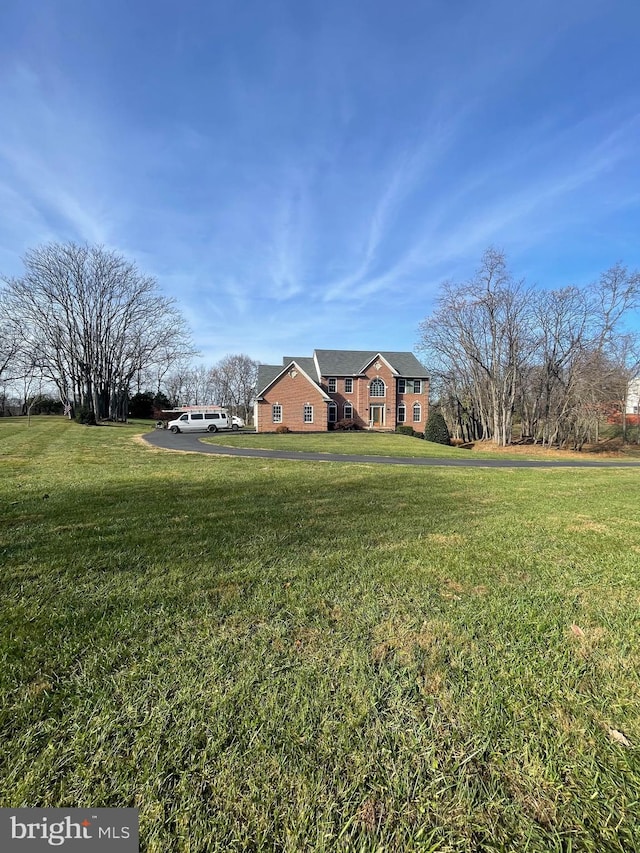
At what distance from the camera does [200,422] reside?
30.9 m

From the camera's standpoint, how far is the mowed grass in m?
1.54

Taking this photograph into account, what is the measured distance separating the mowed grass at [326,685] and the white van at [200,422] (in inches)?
1025

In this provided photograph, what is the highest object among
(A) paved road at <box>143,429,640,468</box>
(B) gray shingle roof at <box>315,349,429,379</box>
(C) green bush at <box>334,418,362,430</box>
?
(B) gray shingle roof at <box>315,349,429,379</box>

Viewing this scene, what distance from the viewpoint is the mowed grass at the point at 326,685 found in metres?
1.54

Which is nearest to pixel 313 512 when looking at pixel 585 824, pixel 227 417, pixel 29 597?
pixel 29 597

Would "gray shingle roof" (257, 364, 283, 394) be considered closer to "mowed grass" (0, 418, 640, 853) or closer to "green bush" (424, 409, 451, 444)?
"green bush" (424, 409, 451, 444)

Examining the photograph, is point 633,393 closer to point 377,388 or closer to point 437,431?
point 437,431

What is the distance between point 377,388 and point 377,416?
2960 millimetres

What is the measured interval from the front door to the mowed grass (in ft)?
117

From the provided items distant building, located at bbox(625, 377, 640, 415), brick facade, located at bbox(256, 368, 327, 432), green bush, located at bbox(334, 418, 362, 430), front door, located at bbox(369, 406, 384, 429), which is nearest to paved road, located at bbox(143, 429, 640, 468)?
distant building, located at bbox(625, 377, 640, 415)

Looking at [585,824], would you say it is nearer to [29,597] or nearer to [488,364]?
[29,597]

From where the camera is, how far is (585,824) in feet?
4.94

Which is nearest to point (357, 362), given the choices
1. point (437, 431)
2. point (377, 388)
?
point (377, 388)

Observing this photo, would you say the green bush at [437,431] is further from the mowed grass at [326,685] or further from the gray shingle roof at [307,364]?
the mowed grass at [326,685]
